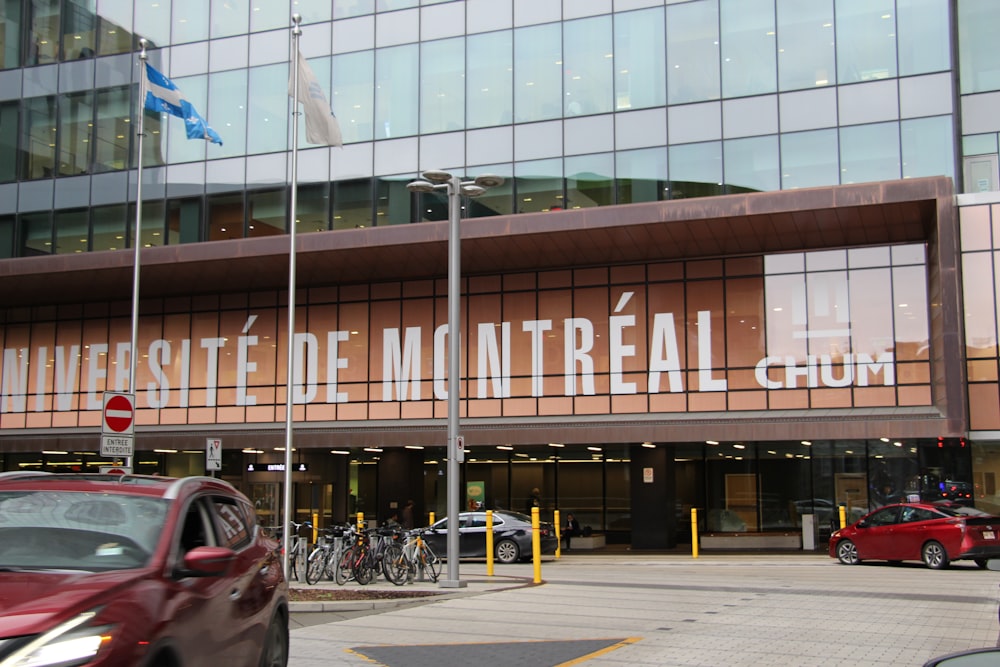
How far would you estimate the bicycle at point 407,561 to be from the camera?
2073 centimetres

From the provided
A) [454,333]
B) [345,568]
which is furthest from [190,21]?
[345,568]

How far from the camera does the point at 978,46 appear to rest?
1314 inches

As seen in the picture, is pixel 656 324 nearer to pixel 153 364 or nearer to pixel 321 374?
pixel 321 374

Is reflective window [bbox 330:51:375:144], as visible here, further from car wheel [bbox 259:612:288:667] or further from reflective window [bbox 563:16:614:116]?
car wheel [bbox 259:612:288:667]

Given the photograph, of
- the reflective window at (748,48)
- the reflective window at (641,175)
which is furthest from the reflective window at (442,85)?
the reflective window at (748,48)

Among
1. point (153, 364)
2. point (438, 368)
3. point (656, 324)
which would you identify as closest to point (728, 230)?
point (656, 324)

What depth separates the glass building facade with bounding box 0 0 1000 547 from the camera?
3178cm

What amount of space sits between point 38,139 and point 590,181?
72.5ft

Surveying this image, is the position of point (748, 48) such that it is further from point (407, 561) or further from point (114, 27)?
point (114, 27)

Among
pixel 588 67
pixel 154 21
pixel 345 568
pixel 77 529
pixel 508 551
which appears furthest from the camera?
pixel 154 21

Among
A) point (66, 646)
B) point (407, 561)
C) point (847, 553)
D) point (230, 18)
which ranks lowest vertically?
point (847, 553)

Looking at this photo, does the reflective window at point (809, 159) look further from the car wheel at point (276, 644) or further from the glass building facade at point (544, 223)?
Result: the car wheel at point (276, 644)

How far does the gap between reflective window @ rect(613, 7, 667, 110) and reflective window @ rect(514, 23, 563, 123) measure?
2.00 m

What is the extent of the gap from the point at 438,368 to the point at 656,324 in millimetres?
7515
